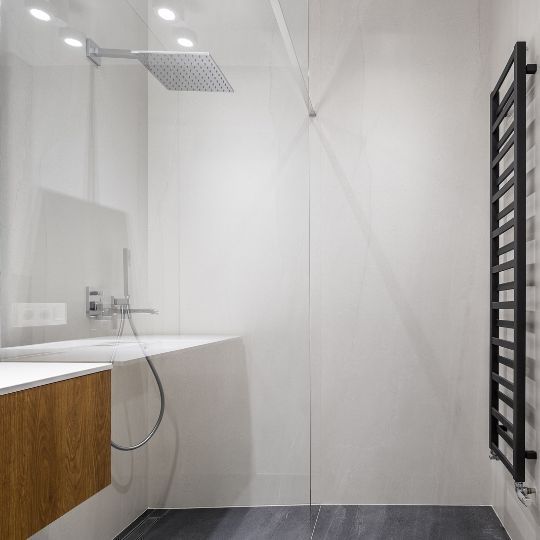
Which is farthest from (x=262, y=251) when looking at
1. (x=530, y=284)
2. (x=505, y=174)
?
(x=505, y=174)

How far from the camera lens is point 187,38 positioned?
3.62 feet

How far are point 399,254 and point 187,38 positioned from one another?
1548 millimetres

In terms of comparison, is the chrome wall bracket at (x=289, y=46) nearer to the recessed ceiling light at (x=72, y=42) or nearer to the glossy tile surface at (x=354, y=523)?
the recessed ceiling light at (x=72, y=42)

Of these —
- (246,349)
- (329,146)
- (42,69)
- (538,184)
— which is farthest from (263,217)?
(329,146)

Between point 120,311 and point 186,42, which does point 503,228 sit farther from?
point 120,311

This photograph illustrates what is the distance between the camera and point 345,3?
8.19 feet

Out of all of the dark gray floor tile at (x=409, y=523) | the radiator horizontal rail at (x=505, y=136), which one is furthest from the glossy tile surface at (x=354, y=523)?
the radiator horizontal rail at (x=505, y=136)

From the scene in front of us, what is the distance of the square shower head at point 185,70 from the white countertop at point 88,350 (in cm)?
46

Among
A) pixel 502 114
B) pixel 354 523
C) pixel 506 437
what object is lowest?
pixel 354 523

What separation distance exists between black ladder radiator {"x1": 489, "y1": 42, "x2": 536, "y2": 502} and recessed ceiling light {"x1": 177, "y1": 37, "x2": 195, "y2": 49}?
1.15 metres

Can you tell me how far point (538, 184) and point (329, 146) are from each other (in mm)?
942

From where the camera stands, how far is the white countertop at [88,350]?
922 mm

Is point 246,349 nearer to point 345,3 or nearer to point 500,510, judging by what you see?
point 500,510

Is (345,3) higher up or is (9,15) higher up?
(345,3)
